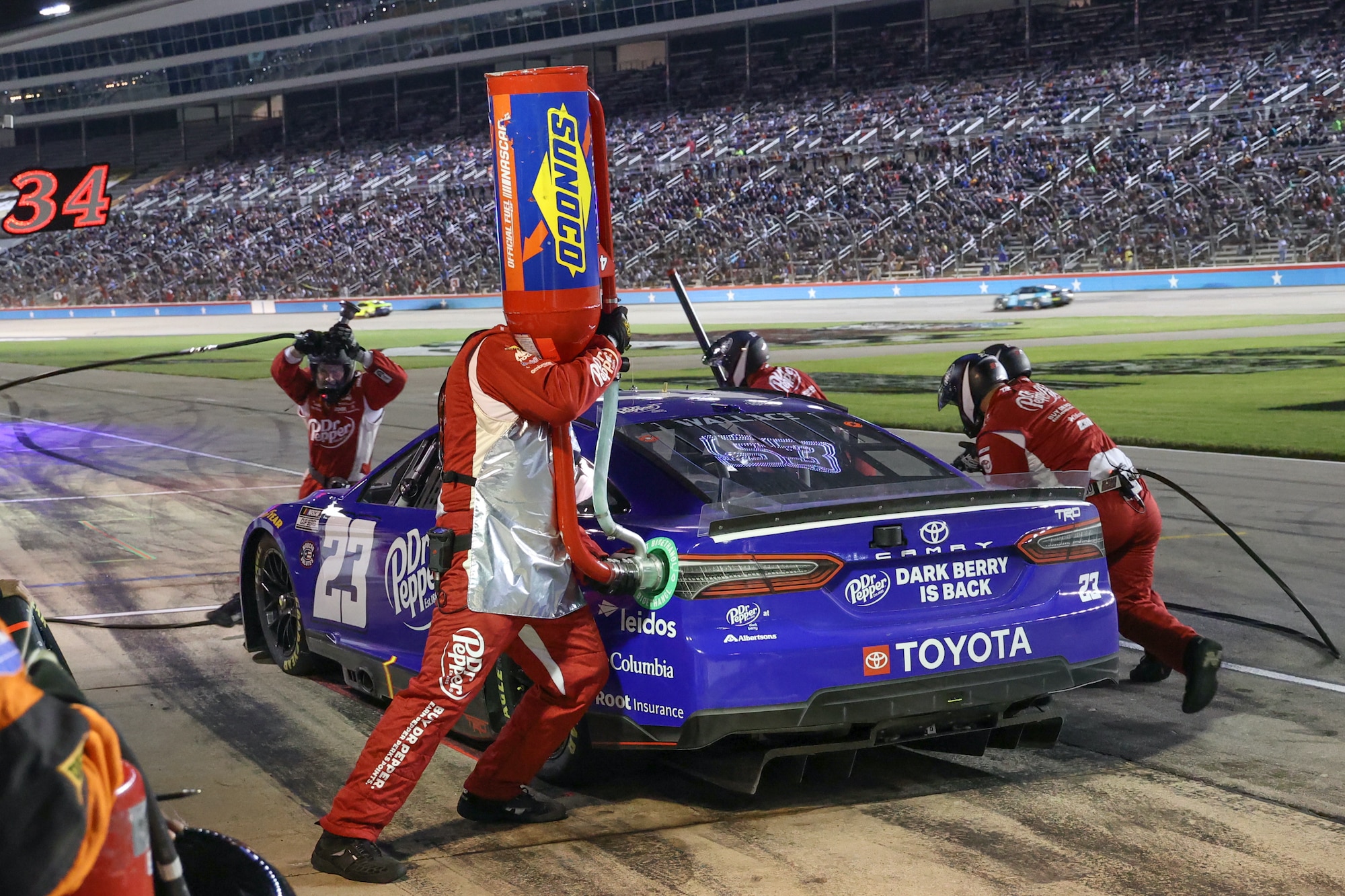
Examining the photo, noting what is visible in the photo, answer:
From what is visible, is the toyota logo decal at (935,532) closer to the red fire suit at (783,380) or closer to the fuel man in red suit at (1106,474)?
the fuel man in red suit at (1106,474)

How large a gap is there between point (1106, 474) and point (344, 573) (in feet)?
10.4

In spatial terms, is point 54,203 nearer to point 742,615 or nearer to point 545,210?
point 545,210

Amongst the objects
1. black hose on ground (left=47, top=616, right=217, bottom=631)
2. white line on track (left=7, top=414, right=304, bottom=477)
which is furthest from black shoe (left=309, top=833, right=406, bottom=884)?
white line on track (left=7, top=414, right=304, bottom=477)

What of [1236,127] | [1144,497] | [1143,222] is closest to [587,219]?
[1144,497]

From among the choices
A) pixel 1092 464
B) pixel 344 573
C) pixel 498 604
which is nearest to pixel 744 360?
pixel 1092 464

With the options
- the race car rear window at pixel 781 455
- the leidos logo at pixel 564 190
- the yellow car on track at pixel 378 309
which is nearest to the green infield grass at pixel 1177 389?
the race car rear window at pixel 781 455

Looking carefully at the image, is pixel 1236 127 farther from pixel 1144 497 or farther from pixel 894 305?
pixel 1144 497

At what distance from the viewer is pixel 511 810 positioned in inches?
175

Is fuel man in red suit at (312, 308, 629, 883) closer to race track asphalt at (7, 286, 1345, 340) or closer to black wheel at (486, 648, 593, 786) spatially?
black wheel at (486, 648, 593, 786)

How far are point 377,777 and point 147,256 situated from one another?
6154cm

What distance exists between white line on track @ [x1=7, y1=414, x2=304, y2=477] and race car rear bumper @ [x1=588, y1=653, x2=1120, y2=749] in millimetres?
10470

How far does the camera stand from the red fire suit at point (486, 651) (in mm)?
4070

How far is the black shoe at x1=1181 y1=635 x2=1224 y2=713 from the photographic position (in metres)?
5.37

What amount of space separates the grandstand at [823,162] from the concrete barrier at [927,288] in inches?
17.3
